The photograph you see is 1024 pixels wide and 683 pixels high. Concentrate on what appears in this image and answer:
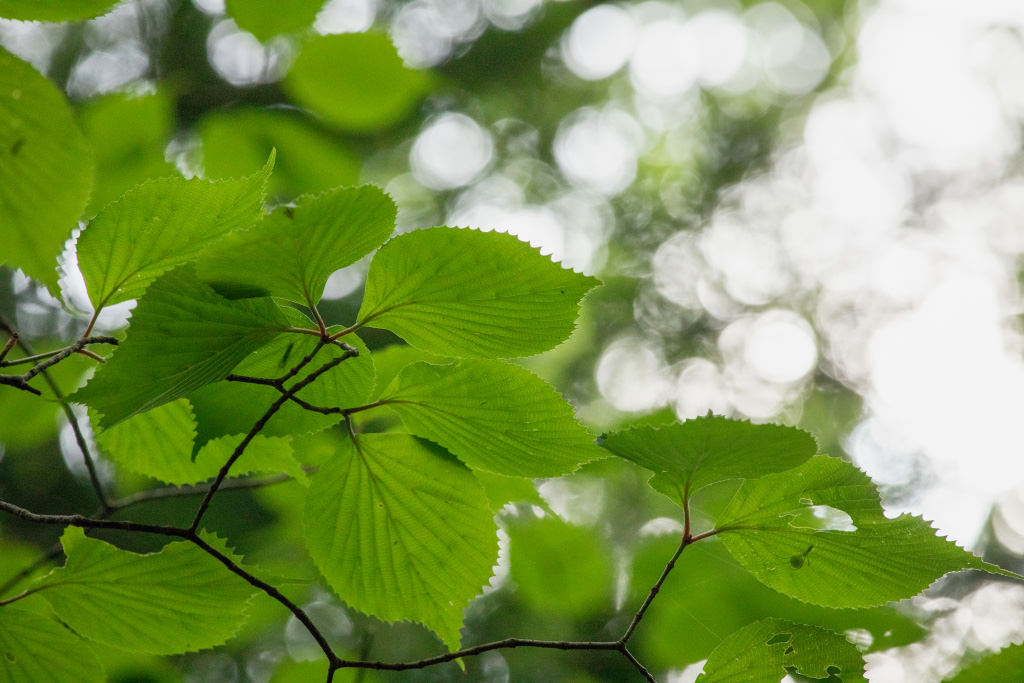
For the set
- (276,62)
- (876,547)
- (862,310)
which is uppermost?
(876,547)

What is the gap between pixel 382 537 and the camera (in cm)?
53

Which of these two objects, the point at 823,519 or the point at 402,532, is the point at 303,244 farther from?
the point at 823,519

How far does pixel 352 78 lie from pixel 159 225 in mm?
642

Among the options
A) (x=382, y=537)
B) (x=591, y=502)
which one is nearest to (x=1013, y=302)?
(x=591, y=502)

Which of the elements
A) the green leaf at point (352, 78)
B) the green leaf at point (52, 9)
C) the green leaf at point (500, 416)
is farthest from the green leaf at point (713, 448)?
the green leaf at point (352, 78)

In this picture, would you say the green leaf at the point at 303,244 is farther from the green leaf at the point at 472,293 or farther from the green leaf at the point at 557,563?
the green leaf at the point at 557,563

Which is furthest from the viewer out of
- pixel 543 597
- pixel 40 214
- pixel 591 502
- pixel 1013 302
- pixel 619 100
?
pixel 619 100

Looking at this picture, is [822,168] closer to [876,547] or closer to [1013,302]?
[1013,302]

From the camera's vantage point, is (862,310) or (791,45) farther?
(791,45)

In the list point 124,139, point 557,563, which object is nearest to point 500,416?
point 557,563

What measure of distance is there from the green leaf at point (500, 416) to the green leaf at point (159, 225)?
0.16m

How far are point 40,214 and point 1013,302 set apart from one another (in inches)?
164

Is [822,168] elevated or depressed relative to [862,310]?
elevated

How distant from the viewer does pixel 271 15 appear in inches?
28.2
